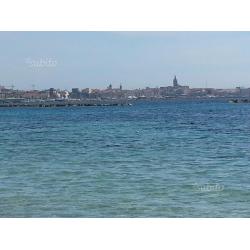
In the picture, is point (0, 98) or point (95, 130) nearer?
point (0, 98)

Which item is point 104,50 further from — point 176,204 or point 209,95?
point 176,204

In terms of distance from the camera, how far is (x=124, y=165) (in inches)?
282

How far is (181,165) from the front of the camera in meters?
7.02

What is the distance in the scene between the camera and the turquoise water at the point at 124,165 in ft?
19.0

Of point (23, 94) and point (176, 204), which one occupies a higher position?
point (23, 94)

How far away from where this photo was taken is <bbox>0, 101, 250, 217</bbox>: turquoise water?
5781mm

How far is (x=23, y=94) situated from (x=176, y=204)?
188cm

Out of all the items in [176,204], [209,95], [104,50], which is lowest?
[176,204]
